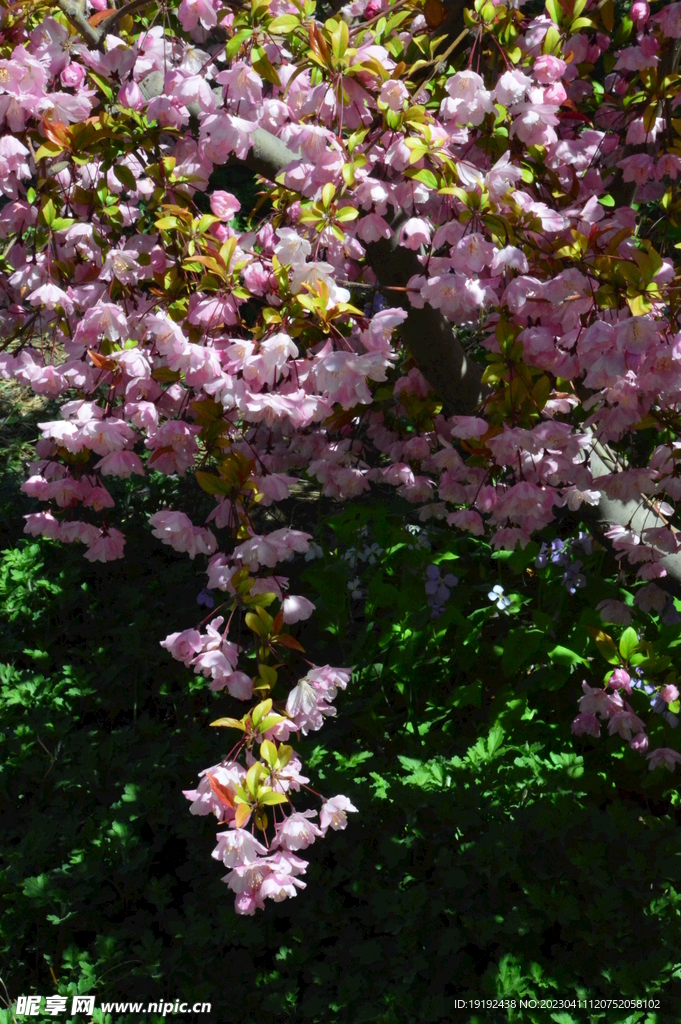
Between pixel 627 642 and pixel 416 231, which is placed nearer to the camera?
pixel 416 231

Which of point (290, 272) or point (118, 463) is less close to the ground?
point (290, 272)

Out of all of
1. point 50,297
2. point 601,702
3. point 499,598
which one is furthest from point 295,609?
point 499,598

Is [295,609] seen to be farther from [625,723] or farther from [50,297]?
[625,723]

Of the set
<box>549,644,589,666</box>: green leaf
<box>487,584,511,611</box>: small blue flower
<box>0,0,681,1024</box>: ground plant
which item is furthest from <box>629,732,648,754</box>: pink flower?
<box>487,584,511,611</box>: small blue flower

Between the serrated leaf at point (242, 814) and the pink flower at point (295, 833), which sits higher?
the serrated leaf at point (242, 814)

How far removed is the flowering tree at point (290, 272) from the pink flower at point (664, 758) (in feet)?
2.24

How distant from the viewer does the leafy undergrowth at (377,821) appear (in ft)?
6.15

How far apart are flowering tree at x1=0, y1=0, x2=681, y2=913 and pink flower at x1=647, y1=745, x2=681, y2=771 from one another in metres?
0.68

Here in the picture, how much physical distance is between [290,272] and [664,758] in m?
1.69

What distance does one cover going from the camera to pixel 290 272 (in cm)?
158

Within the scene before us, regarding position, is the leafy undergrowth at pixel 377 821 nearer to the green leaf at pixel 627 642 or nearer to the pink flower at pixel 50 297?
the green leaf at pixel 627 642

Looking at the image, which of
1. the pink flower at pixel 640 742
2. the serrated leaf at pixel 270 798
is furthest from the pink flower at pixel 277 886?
the pink flower at pixel 640 742

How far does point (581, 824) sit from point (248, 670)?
1307 mm

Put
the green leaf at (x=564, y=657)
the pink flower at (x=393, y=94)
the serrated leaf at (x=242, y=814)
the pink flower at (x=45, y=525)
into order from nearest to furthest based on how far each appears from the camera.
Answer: the serrated leaf at (x=242, y=814), the pink flower at (x=393, y=94), the pink flower at (x=45, y=525), the green leaf at (x=564, y=657)
